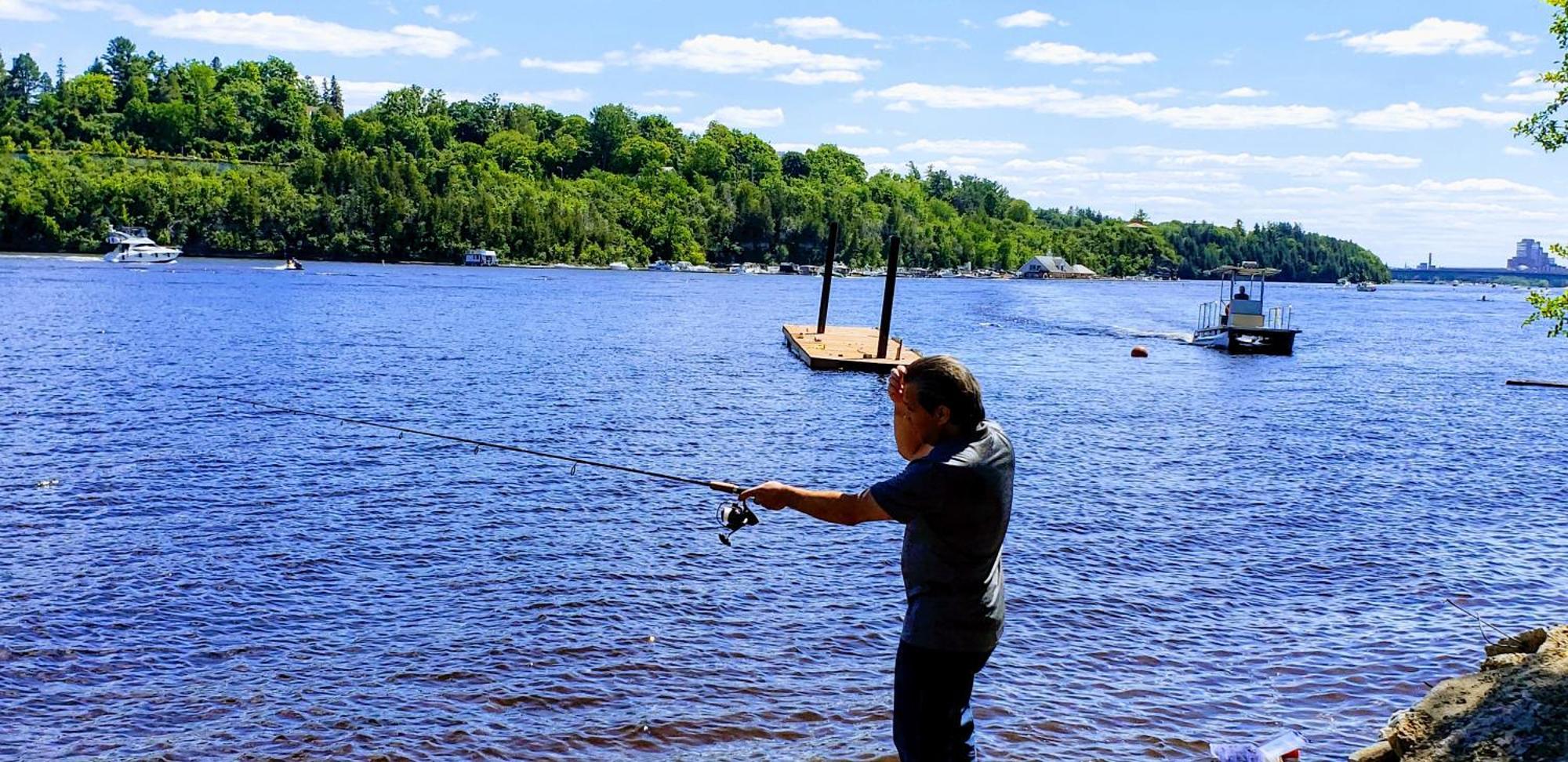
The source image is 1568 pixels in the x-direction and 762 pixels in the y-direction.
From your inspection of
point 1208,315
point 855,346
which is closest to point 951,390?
point 855,346

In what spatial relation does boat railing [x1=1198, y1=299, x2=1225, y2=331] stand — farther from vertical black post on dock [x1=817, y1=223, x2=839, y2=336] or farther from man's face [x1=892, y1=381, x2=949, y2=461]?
man's face [x1=892, y1=381, x2=949, y2=461]

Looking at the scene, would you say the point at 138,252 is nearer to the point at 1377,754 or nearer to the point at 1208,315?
the point at 1208,315

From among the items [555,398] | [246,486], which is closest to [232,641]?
[246,486]

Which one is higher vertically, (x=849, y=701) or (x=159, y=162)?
(x=159, y=162)

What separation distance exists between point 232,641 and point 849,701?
17.0ft

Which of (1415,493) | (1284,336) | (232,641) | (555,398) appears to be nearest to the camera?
(232,641)

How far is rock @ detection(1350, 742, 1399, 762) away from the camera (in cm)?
739

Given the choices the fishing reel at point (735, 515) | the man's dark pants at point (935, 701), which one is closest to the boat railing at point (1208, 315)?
the fishing reel at point (735, 515)

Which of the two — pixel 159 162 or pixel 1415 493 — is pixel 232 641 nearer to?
pixel 1415 493

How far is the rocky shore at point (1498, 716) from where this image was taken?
6.38 meters

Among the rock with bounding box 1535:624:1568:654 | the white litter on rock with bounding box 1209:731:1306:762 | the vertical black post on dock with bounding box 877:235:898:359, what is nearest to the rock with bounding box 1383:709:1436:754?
the rock with bounding box 1535:624:1568:654

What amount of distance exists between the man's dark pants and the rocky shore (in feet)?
10.3

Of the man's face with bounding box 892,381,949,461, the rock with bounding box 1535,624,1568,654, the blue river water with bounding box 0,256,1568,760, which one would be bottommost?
the blue river water with bounding box 0,256,1568,760

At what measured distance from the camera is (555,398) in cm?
2917
